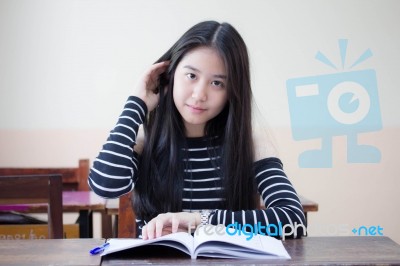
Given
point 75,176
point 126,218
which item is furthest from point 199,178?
point 75,176

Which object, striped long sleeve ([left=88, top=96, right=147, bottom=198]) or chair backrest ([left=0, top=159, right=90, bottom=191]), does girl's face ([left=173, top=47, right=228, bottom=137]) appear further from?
chair backrest ([left=0, top=159, right=90, bottom=191])

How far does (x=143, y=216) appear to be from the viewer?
1229mm

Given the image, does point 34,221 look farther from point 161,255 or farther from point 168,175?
point 161,255

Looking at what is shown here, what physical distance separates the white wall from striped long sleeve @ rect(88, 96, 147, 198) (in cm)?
186

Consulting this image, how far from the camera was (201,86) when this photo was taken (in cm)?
112

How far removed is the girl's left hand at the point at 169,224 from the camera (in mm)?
833

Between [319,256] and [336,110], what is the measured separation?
226 centimetres

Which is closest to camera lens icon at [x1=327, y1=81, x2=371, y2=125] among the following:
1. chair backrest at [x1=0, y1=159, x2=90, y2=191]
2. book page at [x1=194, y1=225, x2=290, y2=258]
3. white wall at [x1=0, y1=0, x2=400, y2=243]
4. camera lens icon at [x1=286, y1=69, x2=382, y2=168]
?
camera lens icon at [x1=286, y1=69, x2=382, y2=168]

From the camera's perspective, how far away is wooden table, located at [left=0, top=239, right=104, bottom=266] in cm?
74

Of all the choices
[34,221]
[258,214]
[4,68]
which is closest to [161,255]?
[258,214]

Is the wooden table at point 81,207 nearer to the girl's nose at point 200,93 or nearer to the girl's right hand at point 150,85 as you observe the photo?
the girl's right hand at point 150,85

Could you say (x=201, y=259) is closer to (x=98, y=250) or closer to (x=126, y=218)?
(x=98, y=250)

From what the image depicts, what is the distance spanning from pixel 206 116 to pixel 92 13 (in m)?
2.09

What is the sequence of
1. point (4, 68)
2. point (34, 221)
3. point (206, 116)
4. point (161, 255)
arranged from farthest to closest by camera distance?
point (4, 68) → point (34, 221) → point (206, 116) → point (161, 255)
